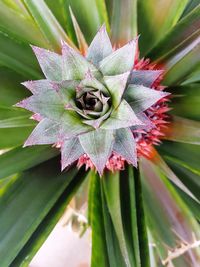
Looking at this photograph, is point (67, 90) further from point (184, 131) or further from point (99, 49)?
point (184, 131)

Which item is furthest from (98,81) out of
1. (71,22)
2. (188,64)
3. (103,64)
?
(71,22)

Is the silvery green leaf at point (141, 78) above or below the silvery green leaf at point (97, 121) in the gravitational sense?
above

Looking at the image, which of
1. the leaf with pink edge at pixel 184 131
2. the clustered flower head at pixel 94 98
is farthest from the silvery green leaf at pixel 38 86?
the leaf with pink edge at pixel 184 131

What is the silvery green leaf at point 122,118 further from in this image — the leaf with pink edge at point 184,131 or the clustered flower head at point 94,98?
the leaf with pink edge at point 184,131

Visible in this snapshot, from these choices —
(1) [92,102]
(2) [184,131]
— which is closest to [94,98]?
(1) [92,102]

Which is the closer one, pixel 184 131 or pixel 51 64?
pixel 51 64

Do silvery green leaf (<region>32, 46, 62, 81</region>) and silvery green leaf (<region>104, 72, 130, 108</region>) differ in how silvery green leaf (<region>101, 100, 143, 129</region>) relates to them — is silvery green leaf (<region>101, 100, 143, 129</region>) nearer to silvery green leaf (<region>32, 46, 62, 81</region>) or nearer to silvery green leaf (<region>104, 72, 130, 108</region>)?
silvery green leaf (<region>104, 72, 130, 108</region>)
